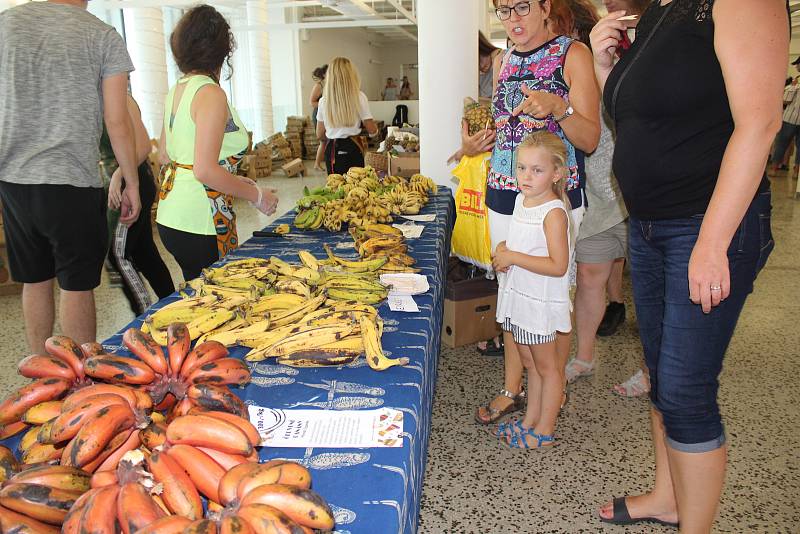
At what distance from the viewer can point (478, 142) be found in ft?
8.98

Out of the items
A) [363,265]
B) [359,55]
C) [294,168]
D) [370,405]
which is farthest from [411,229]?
[359,55]

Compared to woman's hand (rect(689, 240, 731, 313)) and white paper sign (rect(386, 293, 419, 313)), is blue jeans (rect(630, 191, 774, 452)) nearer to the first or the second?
woman's hand (rect(689, 240, 731, 313))

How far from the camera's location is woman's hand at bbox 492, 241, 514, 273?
2105mm

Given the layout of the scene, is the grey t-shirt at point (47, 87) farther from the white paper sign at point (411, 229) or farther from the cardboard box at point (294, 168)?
the cardboard box at point (294, 168)

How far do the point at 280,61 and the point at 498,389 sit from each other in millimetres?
16431

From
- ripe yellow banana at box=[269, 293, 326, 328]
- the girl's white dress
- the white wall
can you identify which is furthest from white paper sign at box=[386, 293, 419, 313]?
the white wall

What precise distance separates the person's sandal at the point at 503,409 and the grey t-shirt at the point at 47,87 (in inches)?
76.7

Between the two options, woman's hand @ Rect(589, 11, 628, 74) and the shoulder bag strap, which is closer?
the shoulder bag strap

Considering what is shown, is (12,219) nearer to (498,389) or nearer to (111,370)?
(111,370)

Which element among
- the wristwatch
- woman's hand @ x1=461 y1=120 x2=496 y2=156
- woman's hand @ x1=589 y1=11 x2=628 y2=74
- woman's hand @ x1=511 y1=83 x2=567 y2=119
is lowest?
woman's hand @ x1=461 y1=120 x2=496 y2=156

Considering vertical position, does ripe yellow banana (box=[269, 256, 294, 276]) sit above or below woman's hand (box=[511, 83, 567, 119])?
below

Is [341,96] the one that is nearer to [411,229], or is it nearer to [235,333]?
[411,229]

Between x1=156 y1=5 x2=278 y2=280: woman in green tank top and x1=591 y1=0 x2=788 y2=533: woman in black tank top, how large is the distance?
Answer: 1494mm

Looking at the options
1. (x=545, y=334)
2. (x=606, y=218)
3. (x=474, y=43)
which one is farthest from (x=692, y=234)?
(x=474, y=43)
